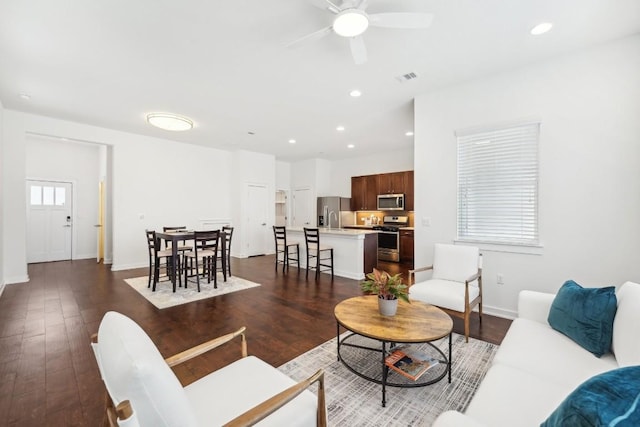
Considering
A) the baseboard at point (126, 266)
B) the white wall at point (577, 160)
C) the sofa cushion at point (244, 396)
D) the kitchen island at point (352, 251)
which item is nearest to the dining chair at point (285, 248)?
the kitchen island at point (352, 251)

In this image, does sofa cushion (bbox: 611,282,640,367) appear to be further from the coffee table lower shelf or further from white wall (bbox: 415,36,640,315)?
white wall (bbox: 415,36,640,315)

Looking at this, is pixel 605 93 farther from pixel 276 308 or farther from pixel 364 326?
pixel 276 308

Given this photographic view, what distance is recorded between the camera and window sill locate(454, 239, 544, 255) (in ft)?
10.4

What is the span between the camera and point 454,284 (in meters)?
3.07

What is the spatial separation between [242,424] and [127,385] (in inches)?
15.9

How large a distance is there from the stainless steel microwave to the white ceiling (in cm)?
314

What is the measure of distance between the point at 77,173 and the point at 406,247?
8921 mm

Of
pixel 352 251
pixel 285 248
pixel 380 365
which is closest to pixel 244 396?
pixel 380 365

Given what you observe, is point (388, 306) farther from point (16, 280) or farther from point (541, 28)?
point (16, 280)

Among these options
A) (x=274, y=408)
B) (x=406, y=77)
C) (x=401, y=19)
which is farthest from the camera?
(x=406, y=77)

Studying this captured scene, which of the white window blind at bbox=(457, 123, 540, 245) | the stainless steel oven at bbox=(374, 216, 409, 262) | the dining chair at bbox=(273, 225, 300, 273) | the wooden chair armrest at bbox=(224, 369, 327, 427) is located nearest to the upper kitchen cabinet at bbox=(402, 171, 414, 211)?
the stainless steel oven at bbox=(374, 216, 409, 262)

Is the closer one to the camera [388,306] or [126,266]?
[388,306]

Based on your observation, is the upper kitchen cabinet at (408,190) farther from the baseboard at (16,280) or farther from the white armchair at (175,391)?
the baseboard at (16,280)

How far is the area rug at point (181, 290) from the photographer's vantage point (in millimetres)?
3939
